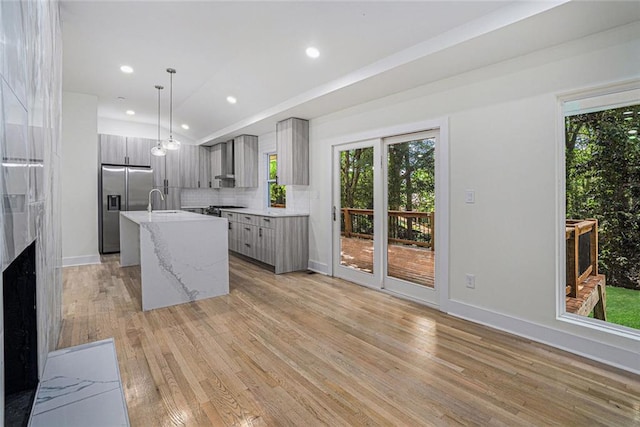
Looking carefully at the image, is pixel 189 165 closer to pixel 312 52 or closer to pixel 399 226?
pixel 312 52

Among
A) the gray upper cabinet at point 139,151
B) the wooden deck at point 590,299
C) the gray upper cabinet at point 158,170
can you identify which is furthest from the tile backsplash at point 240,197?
the wooden deck at point 590,299

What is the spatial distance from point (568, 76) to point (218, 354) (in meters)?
3.46

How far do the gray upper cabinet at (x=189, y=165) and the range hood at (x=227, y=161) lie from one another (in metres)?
0.64

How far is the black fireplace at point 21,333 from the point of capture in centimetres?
147

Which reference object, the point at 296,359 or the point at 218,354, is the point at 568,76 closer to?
the point at 296,359

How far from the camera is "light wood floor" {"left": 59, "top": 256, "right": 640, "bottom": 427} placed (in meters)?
1.80

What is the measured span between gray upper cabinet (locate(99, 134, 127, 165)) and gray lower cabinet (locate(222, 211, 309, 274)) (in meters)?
3.38

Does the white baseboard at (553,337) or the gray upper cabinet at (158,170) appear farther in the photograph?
the gray upper cabinet at (158,170)

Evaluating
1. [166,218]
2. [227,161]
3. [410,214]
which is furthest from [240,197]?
[410,214]

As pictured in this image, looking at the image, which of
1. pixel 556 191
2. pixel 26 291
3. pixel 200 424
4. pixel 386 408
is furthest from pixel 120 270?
pixel 556 191

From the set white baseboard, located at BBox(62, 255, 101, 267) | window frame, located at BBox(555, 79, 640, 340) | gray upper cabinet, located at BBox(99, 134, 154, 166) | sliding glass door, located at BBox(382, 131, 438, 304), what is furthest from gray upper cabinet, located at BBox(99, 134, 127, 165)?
window frame, located at BBox(555, 79, 640, 340)

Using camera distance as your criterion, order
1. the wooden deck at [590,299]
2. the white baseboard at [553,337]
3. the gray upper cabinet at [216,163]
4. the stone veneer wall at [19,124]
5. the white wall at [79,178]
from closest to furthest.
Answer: the stone veneer wall at [19,124] < the white baseboard at [553,337] < the wooden deck at [590,299] < the white wall at [79,178] < the gray upper cabinet at [216,163]

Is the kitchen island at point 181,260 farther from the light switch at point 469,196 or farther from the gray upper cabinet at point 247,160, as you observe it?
the gray upper cabinet at point 247,160

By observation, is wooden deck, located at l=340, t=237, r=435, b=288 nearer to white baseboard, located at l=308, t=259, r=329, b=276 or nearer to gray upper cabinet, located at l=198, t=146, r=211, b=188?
white baseboard, located at l=308, t=259, r=329, b=276
